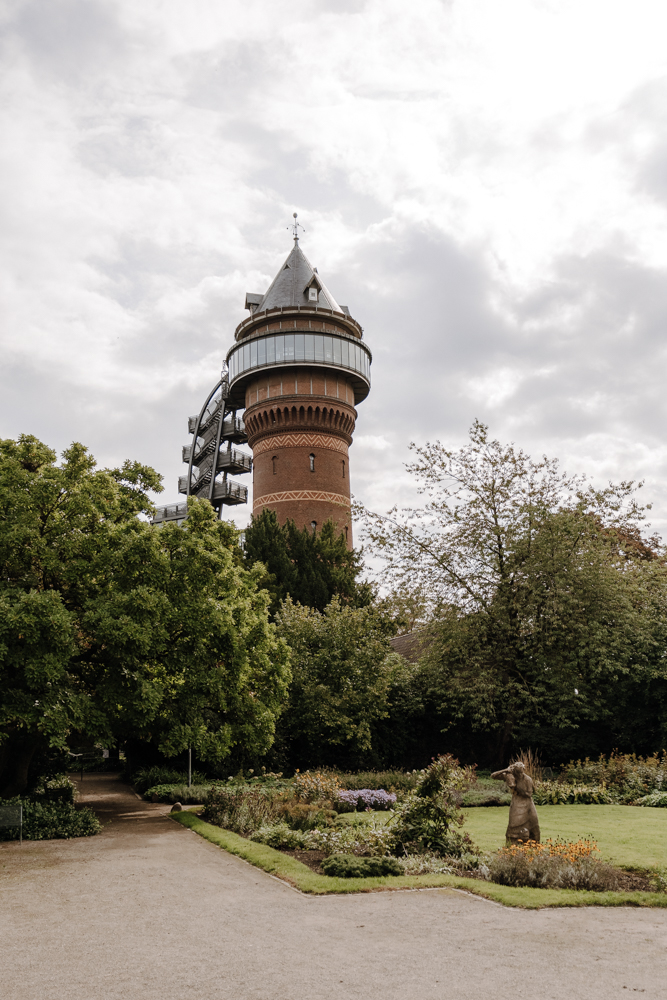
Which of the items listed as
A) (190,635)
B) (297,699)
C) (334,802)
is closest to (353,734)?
(297,699)

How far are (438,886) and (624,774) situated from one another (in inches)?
534

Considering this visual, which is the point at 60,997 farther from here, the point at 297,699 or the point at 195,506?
the point at 297,699

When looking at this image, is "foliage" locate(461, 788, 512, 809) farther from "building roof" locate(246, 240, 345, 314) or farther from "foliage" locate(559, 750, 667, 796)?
"building roof" locate(246, 240, 345, 314)

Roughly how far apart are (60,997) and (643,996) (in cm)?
442

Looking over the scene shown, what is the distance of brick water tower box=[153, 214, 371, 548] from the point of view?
1612 inches

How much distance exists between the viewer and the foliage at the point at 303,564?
31.7 meters

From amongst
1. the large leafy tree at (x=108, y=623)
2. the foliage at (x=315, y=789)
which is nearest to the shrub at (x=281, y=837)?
the large leafy tree at (x=108, y=623)

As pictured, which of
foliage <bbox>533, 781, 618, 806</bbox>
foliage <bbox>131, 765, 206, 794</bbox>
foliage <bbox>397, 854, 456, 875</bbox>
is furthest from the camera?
foliage <bbox>131, 765, 206, 794</bbox>

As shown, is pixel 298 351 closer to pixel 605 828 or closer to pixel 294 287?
pixel 294 287

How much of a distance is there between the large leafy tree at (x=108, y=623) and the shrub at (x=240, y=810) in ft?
3.20

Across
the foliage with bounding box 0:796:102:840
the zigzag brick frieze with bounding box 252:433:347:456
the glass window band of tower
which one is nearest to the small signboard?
the foliage with bounding box 0:796:102:840

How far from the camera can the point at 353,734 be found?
2381 centimetres

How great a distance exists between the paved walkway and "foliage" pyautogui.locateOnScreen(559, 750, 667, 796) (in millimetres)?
13027

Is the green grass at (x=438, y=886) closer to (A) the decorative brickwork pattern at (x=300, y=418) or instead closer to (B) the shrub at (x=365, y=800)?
(B) the shrub at (x=365, y=800)
